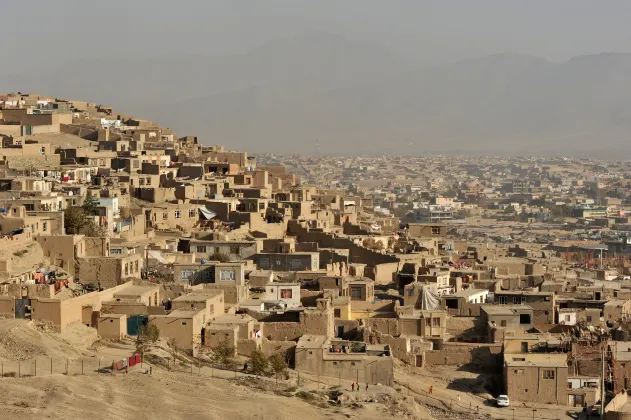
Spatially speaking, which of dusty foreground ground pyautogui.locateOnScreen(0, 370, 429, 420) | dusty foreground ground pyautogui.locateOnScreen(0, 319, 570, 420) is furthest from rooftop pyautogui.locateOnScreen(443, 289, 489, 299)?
dusty foreground ground pyautogui.locateOnScreen(0, 370, 429, 420)

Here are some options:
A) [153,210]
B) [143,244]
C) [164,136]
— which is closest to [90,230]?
[143,244]

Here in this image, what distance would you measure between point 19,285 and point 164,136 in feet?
83.5

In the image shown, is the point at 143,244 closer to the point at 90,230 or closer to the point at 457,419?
the point at 90,230

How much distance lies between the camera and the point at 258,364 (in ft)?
72.1

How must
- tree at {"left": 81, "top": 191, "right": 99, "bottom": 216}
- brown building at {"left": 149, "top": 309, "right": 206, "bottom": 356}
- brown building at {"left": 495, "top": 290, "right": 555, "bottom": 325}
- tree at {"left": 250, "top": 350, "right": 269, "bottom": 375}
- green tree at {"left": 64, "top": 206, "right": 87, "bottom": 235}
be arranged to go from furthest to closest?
tree at {"left": 81, "top": 191, "right": 99, "bottom": 216} < green tree at {"left": 64, "top": 206, "right": 87, "bottom": 235} < brown building at {"left": 495, "top": 290, "right": 555, "bottom": 325} < brown building at {"left": 149, "top": 309, "right": 206, "bottom": 356} < tree at {"left": 250, "top": 350, "right": 269, "bottom": 375}

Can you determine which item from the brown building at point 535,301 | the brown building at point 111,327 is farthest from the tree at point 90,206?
the brown building at point 535,301

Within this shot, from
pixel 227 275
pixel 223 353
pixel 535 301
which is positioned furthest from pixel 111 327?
pixel 535 301

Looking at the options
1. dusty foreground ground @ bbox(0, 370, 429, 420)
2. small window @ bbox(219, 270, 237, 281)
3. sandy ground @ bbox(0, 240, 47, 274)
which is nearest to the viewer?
dusty foreground ground @ bbox(0, 370, 429, 420)

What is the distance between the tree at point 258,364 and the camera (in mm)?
21938

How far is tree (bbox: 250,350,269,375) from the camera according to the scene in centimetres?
2194

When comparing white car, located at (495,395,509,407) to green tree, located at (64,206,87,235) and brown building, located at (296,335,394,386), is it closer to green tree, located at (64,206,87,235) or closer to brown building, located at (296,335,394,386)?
brown building, located at (296,335,394,386)

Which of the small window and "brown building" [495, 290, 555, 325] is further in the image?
"brown building" [495, 290, 555, 325]

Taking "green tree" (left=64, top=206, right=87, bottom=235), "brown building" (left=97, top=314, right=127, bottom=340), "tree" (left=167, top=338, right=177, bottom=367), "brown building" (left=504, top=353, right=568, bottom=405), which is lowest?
"brown building" (left=504, top=353, right=568, bottom=405)

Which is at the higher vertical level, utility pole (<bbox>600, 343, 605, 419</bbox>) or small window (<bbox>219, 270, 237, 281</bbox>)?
small window (<bbox>219, 270, 237, 281</bbox>)
